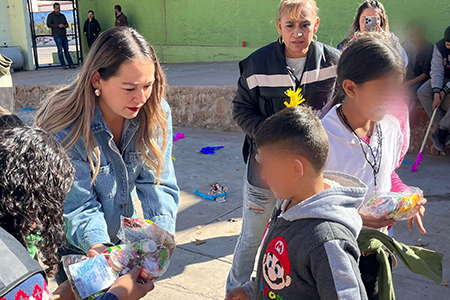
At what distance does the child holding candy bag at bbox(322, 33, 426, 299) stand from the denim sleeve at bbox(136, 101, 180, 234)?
88 centimetres

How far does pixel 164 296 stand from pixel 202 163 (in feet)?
11.0

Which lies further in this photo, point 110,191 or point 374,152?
point 110,191

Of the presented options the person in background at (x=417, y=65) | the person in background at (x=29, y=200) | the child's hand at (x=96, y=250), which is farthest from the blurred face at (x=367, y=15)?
the person in background at (x=29, y=200)

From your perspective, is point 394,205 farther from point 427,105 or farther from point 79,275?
point 427,105

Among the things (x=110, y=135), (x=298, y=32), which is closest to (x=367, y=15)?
(x=298, y=32)

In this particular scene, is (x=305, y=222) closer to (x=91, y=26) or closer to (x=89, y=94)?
(x=89, y=94)

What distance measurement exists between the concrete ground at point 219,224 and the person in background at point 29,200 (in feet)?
5.32

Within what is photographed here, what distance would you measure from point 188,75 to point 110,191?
9.25 m

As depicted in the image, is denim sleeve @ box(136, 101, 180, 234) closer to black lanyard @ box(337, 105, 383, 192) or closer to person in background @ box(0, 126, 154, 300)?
person in background @ box(0, 126, 154, 300)

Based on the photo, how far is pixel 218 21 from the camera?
14172mm

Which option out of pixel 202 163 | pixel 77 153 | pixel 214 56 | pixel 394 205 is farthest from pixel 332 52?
pixel 214 56

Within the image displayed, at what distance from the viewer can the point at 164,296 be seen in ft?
11.4

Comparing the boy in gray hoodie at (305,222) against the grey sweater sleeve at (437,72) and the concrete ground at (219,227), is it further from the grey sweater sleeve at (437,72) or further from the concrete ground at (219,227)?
the grey sweater sleeve at (437,72)

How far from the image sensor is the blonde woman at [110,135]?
2.24 meters
